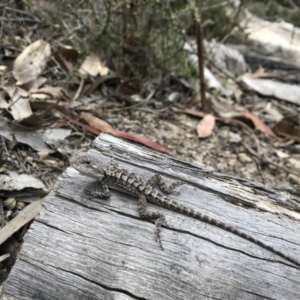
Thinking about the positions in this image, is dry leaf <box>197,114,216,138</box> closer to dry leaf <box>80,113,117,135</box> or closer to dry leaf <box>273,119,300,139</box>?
dry leaf <box>273,119,300,139</box>

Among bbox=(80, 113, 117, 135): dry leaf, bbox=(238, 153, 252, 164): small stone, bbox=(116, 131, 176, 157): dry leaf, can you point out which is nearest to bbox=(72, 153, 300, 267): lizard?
bbox=(116, 131, 176, 157): dry leaf

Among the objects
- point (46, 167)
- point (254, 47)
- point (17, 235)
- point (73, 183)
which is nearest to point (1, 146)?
point (46, 167)

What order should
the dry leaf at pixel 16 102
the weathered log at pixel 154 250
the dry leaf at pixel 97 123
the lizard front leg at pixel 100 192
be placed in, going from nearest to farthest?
1. the weathered log at pixel 154 250
2. the lizard front leg at pixel 100 192
3. the dry leaf at pixel 16 102
4. the dry leaf at pixel 97 123

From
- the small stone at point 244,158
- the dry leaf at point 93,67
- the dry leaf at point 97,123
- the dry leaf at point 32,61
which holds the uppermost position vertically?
the dry leaf at point 32,61

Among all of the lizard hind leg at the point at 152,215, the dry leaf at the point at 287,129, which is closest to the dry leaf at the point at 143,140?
the lizard hind leg at the point at 152,215

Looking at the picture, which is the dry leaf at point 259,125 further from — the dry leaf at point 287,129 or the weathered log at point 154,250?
the weathered log at point 154,250

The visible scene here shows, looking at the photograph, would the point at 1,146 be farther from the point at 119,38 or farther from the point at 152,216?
the point at 119,38
